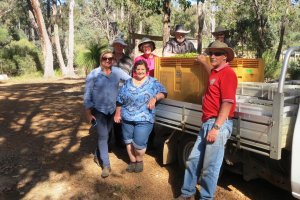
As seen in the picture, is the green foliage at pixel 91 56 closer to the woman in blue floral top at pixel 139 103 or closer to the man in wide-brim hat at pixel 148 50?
the man in wide-brim hat at pixel 148 50

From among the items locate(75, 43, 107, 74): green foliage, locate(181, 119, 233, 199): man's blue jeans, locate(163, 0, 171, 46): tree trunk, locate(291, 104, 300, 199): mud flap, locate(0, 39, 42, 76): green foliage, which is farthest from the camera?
locate(0, 39, 42, 76): green foliage

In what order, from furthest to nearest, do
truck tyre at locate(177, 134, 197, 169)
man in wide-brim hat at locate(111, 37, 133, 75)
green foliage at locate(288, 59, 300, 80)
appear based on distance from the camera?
green foliage at locate(288, 59, 300, 80) < man in wide-brim hat at locate(111, 37, 133, 75) < truck tyre at locate(177, 134, 197, 169)

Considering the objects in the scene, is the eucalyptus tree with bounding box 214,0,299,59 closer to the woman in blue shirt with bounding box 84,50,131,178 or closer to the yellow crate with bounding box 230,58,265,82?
the yellow crate with bounding box 230,58,265,82

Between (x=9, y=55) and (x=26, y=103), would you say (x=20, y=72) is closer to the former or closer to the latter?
(x=9, y=55)

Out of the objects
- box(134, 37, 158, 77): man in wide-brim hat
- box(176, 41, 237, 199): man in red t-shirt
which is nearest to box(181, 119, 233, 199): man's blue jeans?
box(176, 41, 237, 199): man in red t-shirt

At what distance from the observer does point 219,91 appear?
3.95 m

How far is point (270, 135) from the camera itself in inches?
149

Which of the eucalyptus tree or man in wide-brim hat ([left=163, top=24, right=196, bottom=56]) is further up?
the eucalyptus tree

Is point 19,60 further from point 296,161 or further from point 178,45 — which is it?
point 296,161

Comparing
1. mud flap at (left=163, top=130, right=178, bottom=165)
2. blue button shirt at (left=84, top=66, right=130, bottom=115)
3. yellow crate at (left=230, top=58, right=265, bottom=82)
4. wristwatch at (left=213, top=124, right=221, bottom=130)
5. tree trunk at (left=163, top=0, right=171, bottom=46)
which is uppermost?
tree trunk at (left=163, top=0, right=171, bottom=46)

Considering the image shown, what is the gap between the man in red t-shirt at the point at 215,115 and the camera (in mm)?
3885

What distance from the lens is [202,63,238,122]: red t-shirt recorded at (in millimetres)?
3863

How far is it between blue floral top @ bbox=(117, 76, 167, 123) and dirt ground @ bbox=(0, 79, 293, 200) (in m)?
0.92

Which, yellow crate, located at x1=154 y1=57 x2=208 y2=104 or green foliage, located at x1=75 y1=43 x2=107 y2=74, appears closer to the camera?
yellow crate, located at x1=154 y1=57 x2=208 y2=104
